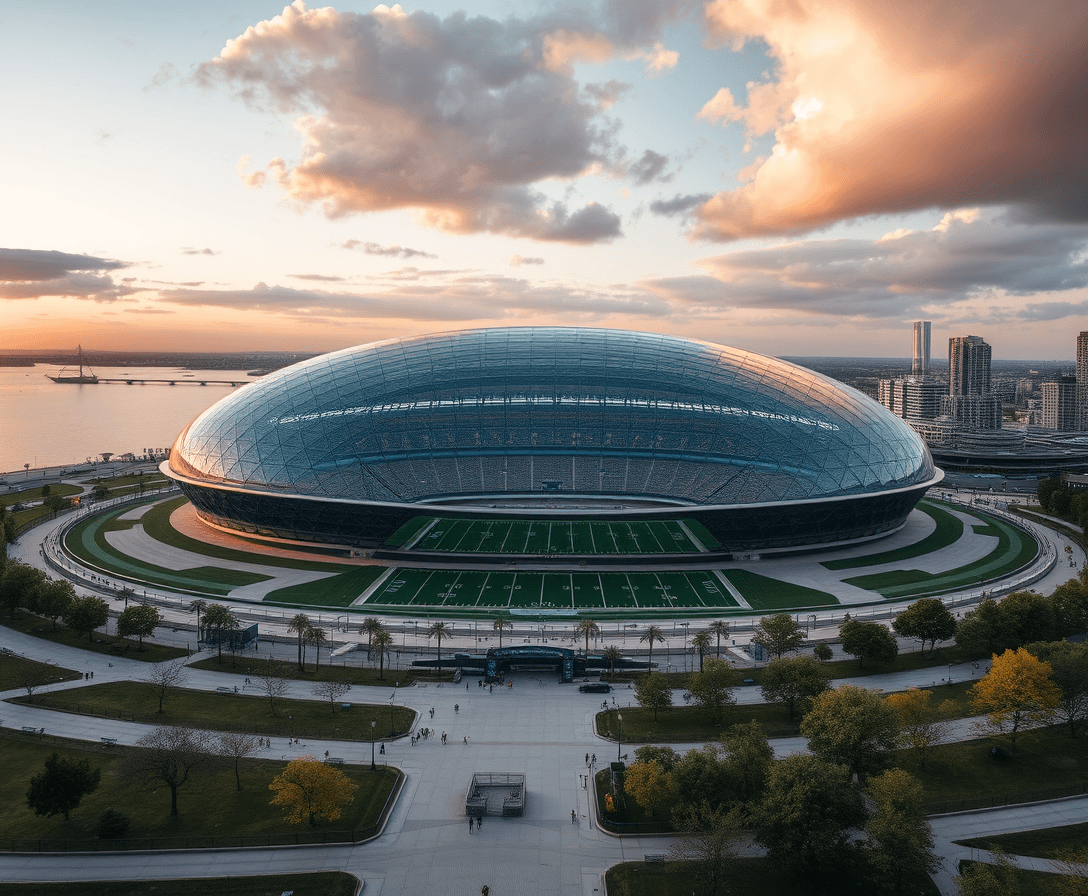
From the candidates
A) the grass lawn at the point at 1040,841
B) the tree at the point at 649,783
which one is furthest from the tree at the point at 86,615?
the grass lawn at the point at 1040,841

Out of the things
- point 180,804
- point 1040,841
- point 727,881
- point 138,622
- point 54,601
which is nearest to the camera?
point 727,881

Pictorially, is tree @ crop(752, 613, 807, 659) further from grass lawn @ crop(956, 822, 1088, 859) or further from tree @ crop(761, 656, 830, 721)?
grass lawn @ crop(956, 822, 1088, 859)

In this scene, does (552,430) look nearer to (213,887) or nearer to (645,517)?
(645,517)

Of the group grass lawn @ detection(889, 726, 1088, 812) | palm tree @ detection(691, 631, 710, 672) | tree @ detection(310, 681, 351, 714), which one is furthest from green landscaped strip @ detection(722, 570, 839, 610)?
tree @ detection(310, 681, 351, 714)

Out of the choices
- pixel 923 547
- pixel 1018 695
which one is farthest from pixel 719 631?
pixel 923 547

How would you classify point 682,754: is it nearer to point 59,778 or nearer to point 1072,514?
point 59,778

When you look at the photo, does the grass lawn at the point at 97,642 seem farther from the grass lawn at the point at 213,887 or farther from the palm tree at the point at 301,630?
the grass lawn at the point at 213,887

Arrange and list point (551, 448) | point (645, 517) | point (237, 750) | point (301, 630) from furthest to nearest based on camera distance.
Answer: point (551, 448) < point (645, 517) < point (301, 630) < point (237, 750)
